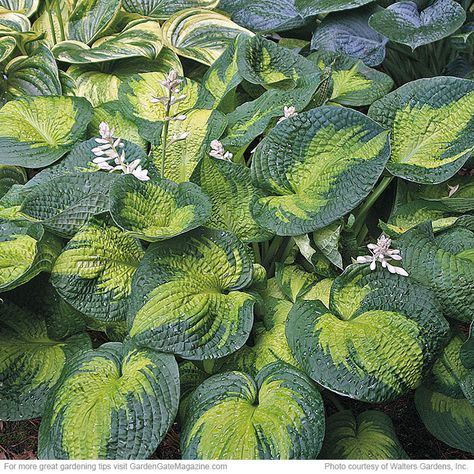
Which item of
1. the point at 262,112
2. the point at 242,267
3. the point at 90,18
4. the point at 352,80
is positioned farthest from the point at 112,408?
the point at 90,18

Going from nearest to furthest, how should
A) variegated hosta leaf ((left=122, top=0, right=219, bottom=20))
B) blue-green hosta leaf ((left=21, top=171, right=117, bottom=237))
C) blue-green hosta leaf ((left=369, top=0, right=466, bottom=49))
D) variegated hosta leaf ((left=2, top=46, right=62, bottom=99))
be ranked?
blue-green hosta leaf ((left=21, top=171, right=117, bottom=237)) < blue-green hosta leaf ((left=369, top=0, right=466, bottom=49)) < variegated hosta leaf ((left=2, top=46, right=62, bottom=99)) < variegated hosta leaf ((left=122, top=0, right=219, bottom=20))

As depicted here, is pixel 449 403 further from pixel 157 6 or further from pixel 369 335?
pixel 157 6

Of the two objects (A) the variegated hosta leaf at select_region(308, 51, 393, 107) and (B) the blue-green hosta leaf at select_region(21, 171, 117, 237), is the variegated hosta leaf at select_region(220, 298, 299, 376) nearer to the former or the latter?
(B) the blue-green hosta leaf at select_region(21, 171, 117, 237)

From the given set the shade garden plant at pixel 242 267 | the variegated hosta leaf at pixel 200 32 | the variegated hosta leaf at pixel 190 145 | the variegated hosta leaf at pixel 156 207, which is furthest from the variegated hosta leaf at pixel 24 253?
the variegated hosta leaf at pixel 200 32

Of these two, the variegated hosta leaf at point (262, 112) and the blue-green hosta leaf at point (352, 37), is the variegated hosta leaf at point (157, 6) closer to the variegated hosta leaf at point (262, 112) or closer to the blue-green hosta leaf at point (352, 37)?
the blue-green hosta leaf at point (352, 37)

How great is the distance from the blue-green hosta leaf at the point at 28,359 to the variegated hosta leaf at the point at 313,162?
0.47m

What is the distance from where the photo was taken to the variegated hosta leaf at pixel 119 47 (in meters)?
1.81

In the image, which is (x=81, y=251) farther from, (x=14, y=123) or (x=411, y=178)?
(x=411, y=178)

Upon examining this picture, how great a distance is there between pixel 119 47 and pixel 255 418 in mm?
1213

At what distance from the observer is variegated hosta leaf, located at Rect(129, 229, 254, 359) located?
111 centimetres

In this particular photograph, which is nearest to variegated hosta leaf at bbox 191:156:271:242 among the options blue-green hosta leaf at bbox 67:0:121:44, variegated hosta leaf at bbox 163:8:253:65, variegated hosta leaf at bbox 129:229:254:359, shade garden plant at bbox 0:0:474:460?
shade garden plant at bbox 0:0:474:460

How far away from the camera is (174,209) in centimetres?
126

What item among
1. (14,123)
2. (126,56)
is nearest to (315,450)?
(14,123)

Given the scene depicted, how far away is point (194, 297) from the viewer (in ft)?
3.78
